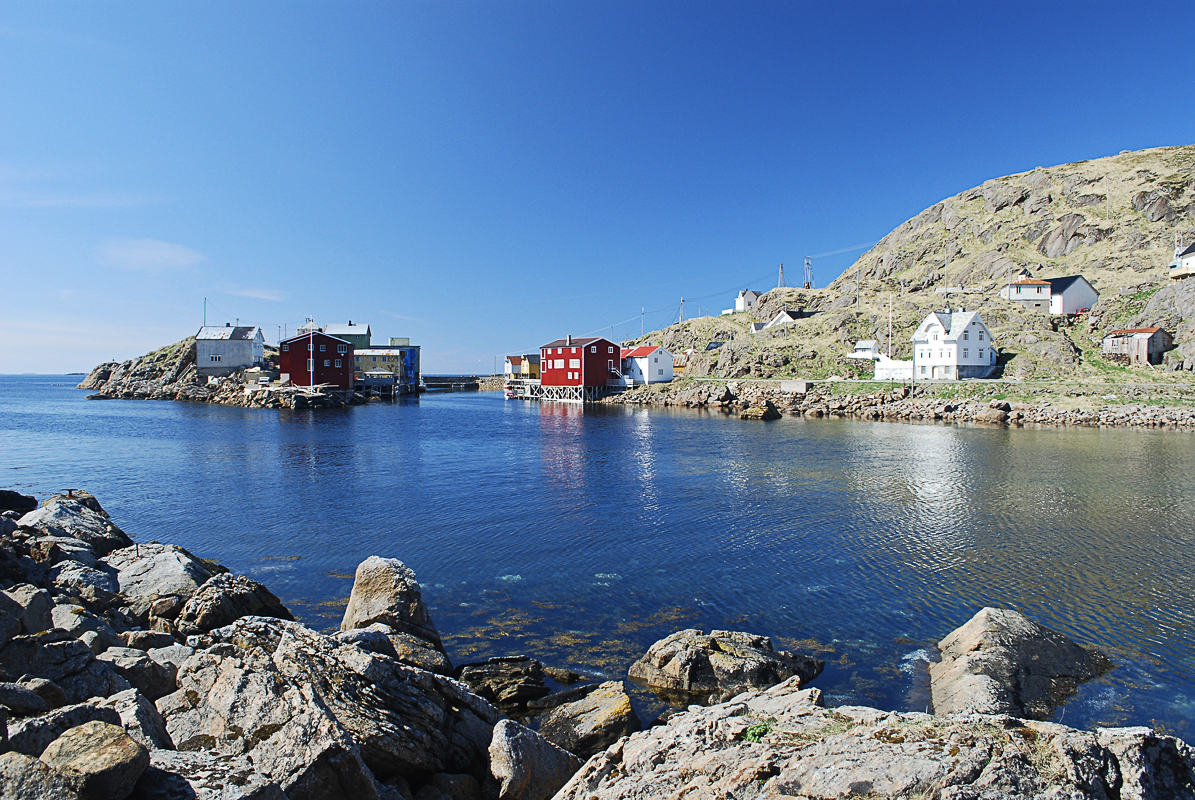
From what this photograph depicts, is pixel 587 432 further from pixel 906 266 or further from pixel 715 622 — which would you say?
pixel 906 266

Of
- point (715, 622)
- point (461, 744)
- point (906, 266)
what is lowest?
point (715, 622)

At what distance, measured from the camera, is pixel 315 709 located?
6.64m

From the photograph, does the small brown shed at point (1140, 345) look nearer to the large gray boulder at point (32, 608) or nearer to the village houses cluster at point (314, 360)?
the large gray boulder at point (32, 608)

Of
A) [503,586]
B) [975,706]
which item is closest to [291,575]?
[503,586]

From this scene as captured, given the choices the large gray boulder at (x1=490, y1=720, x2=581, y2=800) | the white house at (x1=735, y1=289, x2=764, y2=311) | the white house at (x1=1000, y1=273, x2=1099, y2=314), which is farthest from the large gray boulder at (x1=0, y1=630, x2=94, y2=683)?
the white house at (x1=735, y1=289, x2=764, y2=311)

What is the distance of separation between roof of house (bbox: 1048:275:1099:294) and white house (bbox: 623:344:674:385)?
56.9m

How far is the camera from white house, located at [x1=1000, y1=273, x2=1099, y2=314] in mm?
84938

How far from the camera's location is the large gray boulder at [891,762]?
4.75 metres

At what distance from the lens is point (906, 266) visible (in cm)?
12331

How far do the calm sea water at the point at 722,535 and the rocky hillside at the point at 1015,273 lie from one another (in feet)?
109

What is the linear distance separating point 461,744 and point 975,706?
845 cm

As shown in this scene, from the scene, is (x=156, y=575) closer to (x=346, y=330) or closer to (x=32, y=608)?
(x=32, y=608)

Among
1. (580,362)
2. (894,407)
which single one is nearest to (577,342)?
(580,362)

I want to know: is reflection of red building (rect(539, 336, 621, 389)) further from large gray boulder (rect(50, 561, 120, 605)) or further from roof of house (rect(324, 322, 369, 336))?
large gray boulder (rect(50, 561, 120, 605))
